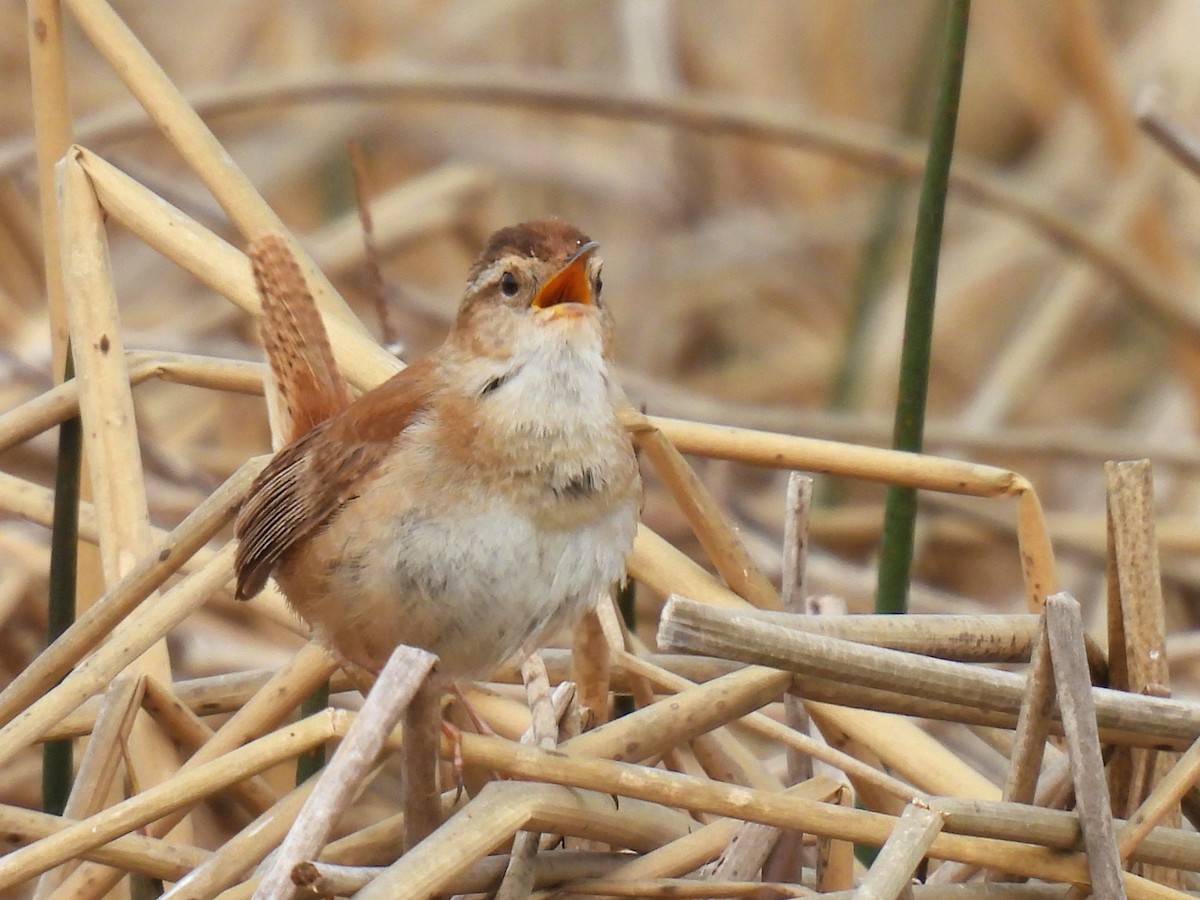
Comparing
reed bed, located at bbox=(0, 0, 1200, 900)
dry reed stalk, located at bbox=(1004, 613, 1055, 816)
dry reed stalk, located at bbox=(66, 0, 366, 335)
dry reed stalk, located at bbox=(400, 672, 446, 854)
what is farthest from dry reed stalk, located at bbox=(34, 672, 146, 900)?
dry reed stalk, located at bbox=(1004, 613, 1055, 816)

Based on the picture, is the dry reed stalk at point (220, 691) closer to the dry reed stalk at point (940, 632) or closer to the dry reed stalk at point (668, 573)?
the dry reed stalk at point (668, 573)

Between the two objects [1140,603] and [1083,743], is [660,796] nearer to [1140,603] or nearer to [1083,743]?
[1083,743]

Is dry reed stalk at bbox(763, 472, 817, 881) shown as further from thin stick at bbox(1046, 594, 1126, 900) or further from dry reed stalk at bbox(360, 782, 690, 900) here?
thin stick at bbox(1046, 594, 1126, 900)

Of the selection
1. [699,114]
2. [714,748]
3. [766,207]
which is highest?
[766,207]

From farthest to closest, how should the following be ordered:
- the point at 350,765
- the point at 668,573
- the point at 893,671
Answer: the point at 668,573 → the point at 893,671 → the point at 350,765

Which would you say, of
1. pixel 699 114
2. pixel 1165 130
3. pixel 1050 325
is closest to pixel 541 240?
pixel 1165 130

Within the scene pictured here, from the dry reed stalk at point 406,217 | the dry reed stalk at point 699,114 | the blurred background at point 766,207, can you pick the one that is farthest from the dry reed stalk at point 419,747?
the dry reed stalk at point 406,217

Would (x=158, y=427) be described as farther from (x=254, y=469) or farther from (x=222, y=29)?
(x=254, y=469)
